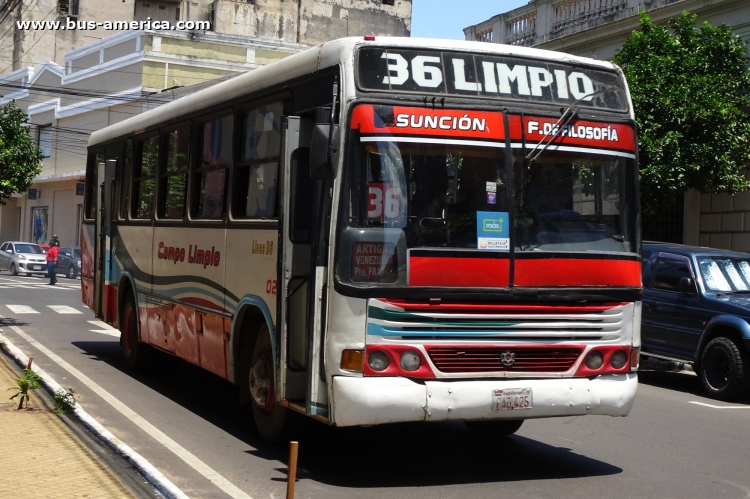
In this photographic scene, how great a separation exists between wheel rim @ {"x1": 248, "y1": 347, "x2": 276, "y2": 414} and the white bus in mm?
24

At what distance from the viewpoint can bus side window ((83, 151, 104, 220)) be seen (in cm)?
1441

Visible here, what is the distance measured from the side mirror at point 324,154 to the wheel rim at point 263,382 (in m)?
1.97

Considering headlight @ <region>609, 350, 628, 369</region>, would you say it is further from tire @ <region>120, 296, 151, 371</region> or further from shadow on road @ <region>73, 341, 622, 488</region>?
tire @ <region>120, 296, 151, 371</region>

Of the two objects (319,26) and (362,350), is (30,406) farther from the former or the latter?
(319,26)

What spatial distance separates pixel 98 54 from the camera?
159 feet

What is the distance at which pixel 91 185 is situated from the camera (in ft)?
49.0

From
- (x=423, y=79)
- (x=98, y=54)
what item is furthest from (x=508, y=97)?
(x=98, y=54)

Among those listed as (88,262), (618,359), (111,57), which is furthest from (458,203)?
(111,57)

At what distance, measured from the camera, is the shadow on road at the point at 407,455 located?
7.44 meters

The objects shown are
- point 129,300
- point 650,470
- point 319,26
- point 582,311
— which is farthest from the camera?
point 319,26

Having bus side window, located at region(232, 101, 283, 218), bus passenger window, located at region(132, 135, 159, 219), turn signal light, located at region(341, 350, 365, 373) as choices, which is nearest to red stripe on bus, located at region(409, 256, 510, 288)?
turn signal light, located at region(341, 350, 365, 373)

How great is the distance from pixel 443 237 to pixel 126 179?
6.88m

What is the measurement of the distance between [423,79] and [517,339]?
6.41 feet

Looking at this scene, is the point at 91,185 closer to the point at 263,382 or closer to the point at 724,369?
the point at 263,382
